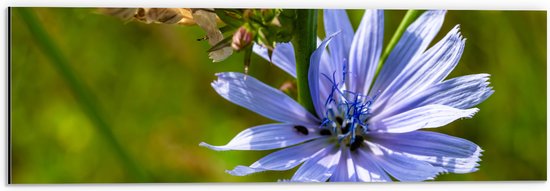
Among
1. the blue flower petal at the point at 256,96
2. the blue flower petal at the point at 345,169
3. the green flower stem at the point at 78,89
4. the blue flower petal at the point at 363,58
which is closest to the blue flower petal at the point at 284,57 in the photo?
the blue flower petal at the point at 256,96

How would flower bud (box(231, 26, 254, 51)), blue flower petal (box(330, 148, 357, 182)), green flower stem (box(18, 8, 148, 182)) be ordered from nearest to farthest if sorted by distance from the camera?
flower bud (box(231, 26, 254, 51)) < blue flower petal (box(330, 148, 357, 182)) < green flower stem (box(18, 8, 148, 182))

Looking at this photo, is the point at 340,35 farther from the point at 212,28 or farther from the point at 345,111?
the point at 212,28

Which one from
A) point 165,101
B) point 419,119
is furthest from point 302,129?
point 165,101

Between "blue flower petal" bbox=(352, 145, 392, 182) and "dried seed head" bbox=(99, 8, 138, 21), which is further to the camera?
"blue flower petal" bbox=(352, 145, 392, 182)

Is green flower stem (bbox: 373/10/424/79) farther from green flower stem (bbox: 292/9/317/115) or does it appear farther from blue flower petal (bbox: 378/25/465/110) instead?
green flower stem (bbox: 292/9/317/115)

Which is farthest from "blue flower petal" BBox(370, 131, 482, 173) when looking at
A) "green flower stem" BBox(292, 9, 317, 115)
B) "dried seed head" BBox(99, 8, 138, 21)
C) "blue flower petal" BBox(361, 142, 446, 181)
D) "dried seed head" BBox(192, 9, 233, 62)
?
"dried seed head" BBox(99, 8, 138, 21)

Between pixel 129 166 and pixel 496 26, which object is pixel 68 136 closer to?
pixel 129 166
